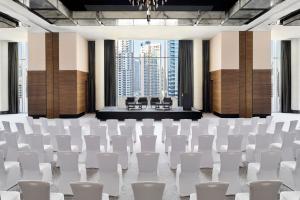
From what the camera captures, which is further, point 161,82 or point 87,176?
point 161,82

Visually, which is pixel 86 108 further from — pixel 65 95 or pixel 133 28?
pixel 133 28

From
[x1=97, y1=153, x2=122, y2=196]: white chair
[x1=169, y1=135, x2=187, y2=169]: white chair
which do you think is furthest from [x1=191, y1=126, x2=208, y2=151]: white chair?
[x1=97, y1=153, x2=122, y2=196]: white chair

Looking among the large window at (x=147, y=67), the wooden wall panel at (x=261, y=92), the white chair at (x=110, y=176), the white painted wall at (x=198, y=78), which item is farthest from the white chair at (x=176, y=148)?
the large window at (x=147, y=67)

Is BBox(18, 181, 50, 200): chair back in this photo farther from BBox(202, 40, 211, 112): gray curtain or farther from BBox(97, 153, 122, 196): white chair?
BBox(202, 40, 211, 112): gray curtain

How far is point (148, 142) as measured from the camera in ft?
26.0

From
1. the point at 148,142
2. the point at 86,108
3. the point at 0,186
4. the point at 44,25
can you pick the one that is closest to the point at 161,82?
the point at 86,108

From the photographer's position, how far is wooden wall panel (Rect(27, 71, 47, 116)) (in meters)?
19.5

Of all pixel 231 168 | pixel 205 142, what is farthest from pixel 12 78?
pixel 231 168

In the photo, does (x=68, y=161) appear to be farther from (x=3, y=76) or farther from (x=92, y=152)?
(x=3, y=76)

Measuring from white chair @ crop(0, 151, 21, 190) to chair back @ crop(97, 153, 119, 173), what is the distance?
1522 millimetres

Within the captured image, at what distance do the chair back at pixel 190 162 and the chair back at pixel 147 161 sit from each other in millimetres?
394

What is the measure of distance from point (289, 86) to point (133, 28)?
10.7 m

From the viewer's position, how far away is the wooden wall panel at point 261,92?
19.4 meters

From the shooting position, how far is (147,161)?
5.88 metres
